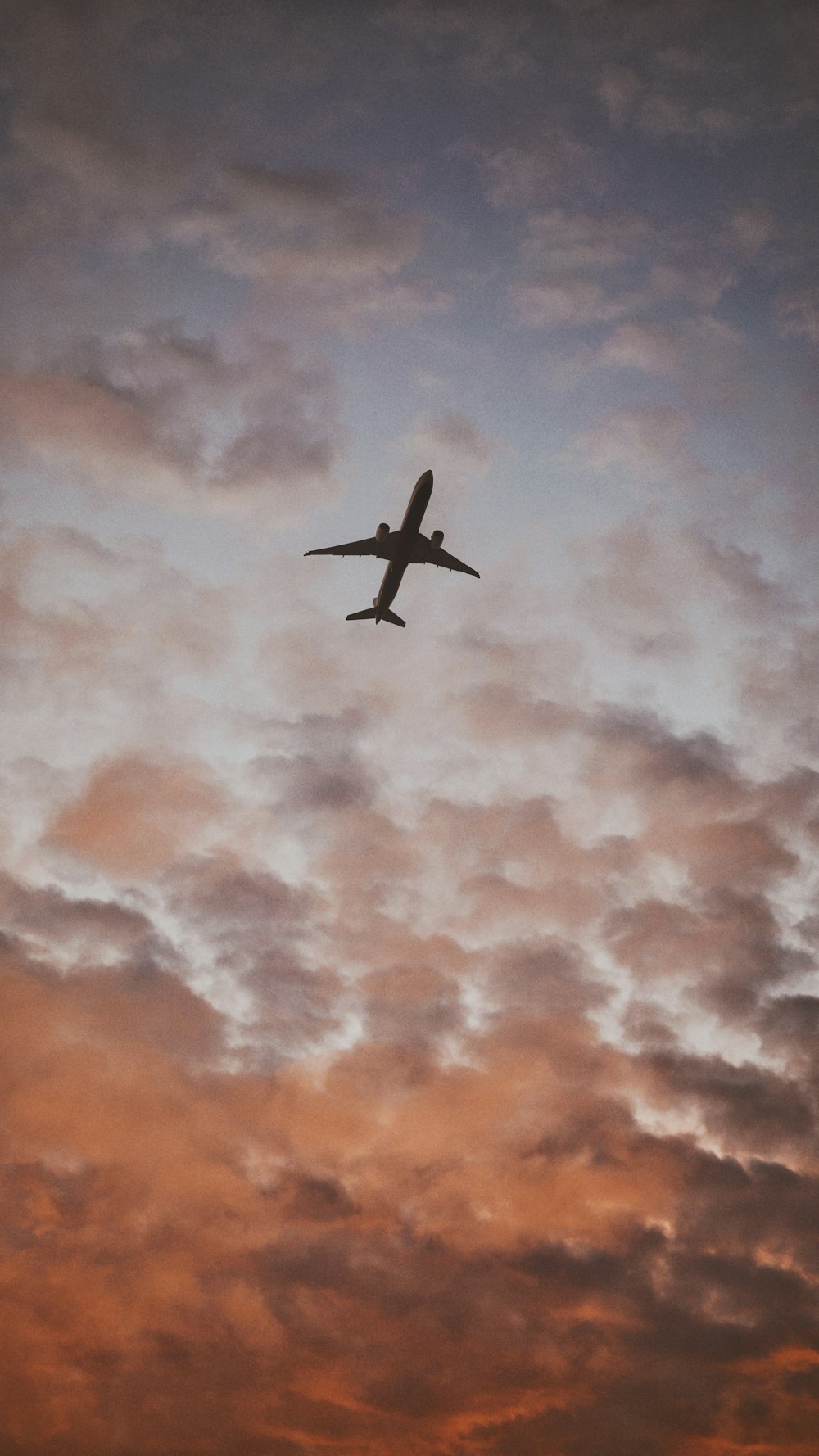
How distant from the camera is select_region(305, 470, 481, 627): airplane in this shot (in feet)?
372

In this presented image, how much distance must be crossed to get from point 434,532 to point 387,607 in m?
13.5

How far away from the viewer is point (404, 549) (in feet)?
388

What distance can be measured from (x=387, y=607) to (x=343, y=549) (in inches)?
421

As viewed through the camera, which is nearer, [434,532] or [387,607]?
[434,532]

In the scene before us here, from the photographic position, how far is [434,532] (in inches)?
4791

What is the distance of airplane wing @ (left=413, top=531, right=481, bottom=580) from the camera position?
405 feet

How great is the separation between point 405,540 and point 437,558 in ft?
30.0

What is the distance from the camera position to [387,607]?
132 meters

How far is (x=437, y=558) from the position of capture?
412ft

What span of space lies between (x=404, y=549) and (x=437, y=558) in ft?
27.1

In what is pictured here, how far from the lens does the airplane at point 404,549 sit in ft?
372

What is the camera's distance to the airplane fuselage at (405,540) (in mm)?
112750

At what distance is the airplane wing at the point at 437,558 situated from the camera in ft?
405

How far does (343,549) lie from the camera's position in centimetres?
12406
